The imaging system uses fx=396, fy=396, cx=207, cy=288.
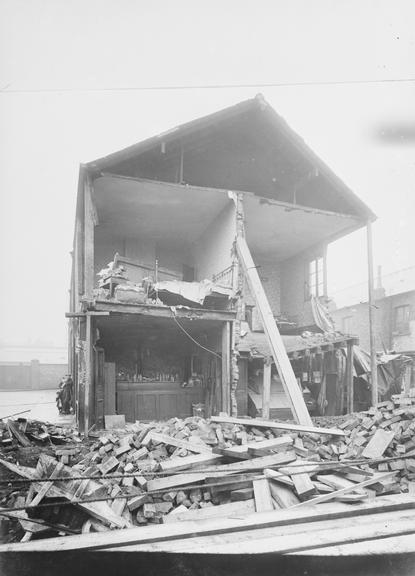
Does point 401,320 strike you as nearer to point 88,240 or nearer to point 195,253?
point 195,253

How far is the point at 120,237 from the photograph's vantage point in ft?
50.1

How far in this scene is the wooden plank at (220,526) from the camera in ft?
12.0

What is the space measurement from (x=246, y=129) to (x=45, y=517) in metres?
11.9

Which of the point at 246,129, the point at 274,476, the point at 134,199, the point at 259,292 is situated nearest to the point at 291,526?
the point at 274,476

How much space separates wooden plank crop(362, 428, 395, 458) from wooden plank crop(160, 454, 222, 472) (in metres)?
2.78

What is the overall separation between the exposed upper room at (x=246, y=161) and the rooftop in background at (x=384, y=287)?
1262cm

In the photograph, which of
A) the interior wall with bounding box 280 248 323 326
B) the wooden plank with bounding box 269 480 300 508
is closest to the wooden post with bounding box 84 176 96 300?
the wooden plank with bounding box 269 480 300 508

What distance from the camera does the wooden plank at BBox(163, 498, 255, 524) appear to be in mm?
5188

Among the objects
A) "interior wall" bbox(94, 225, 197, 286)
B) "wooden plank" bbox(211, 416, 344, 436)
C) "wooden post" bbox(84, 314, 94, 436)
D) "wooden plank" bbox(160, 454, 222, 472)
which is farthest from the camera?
"interior wall" bbox(94, 225, 197, 286)

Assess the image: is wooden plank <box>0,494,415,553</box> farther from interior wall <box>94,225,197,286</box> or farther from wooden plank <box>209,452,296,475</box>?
interior wall <box>94,225,197,286</box>

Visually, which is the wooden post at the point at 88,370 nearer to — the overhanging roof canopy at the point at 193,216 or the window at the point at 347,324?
the overhanging roof canopy at the point at 193,216

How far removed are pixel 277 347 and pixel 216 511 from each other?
509 centimetres

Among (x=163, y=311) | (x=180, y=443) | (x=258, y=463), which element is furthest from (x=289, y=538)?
(x=163, y=311)

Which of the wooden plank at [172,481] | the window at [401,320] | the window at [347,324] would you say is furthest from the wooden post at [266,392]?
the window at [347,324]
